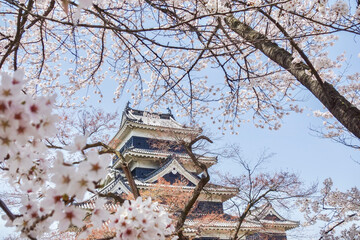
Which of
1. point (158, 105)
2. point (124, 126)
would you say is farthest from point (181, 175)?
point (158, 105)

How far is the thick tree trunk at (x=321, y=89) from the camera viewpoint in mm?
2723

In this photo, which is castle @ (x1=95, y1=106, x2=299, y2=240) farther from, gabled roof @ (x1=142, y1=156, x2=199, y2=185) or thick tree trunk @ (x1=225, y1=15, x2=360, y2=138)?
thick tree trunk @ (x1=225, y1=15, x2=360, y2=138)

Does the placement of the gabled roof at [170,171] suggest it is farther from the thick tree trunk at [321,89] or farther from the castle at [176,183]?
the thick tree trunk at [321,89]

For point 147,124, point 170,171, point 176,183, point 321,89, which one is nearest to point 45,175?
point 321,89

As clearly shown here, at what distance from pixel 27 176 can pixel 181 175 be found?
15.7 metres

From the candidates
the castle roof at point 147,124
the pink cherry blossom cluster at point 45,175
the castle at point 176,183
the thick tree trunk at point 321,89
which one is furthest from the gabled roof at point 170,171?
the pink cherry blossom cluster at point 45,175

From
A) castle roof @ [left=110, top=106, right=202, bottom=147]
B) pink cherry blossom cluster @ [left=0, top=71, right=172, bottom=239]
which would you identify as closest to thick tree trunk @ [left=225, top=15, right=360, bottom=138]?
pink cherry blossom cluster @ [left=0, top=71, right=172, bottom=239]

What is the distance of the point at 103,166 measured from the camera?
854mm

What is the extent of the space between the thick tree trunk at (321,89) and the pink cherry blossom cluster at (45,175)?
1.68m

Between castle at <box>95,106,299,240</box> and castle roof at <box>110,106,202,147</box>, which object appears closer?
castle at <box>95,106,299,240</box>

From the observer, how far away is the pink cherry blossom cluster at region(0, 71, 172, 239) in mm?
758

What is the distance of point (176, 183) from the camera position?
14289 mm

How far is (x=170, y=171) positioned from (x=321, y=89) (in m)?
13.8

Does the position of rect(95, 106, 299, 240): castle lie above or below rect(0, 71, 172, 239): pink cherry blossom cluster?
above
